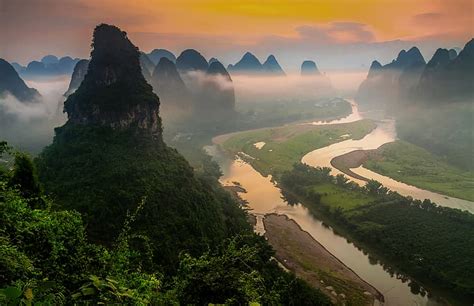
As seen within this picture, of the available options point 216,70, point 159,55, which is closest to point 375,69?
point 216,70

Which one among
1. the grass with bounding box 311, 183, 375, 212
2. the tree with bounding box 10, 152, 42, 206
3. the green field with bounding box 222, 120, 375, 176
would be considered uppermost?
the tree with bounding box 10, 152, 42, 206

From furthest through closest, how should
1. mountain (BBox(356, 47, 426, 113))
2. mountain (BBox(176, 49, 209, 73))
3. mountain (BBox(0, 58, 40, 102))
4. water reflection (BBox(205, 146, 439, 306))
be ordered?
mountain (BBox(176, 49, 209, 73))
mountain (BBox(356, 47, 426, 113))
mountain (BBox(0, 58, 40, 102))
water reflection (BBox(205, 146, 439, 306))

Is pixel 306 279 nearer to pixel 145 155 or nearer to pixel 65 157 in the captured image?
pixel 145 155

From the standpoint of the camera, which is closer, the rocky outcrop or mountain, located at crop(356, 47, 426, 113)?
the rocky outcrop

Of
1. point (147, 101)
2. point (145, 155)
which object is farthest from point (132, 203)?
point (147, 101)

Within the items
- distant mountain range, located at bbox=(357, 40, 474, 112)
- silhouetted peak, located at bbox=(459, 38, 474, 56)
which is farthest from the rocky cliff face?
silhouetted peak, located at bbox=(459, 38, 474, 56)

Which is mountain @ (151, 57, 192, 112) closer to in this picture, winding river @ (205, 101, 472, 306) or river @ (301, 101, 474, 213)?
winding river @ (205, 101, 472, 306)
